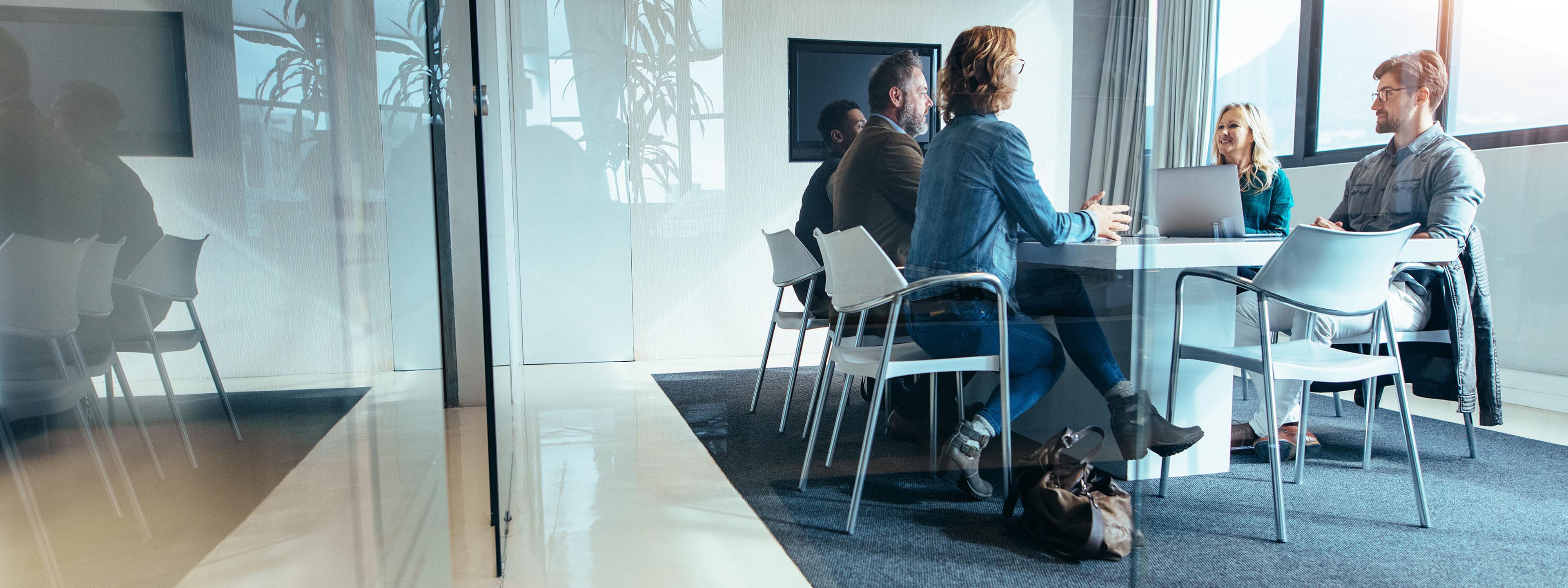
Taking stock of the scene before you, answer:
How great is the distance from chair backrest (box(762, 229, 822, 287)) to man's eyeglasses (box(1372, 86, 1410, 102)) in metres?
1.25

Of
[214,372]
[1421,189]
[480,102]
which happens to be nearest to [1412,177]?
[1421,189]

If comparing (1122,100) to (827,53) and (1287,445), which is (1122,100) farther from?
(1287,445)

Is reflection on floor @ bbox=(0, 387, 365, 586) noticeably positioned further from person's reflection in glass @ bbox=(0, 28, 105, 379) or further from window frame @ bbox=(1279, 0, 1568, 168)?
window frame @ bbox=(1279, 0, 1568, 168)

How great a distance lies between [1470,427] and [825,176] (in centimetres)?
151

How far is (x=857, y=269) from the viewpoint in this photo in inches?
76.0

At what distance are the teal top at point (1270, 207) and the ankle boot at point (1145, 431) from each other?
1.81 feet

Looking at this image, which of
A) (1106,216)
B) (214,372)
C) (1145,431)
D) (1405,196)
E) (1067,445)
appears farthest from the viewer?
(1145,431)

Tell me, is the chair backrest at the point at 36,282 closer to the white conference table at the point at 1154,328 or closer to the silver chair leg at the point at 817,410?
the white conference table at the point at 1154,328

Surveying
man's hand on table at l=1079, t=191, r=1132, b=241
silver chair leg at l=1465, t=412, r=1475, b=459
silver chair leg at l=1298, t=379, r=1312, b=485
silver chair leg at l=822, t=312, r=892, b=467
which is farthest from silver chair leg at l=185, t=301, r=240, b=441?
silver chair leg at l=1298, t=379, r=1312, b=485

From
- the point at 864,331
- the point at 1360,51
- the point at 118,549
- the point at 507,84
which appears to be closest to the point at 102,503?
the point at 118,549

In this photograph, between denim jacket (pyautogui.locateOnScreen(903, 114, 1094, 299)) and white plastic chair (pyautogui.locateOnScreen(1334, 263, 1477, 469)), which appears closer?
white plastic chair (pyautogui.locateOnScreen(1334, 263, 1477, 469))

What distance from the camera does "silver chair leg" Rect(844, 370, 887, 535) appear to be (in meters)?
1.99

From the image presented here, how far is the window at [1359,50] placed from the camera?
1652 millimetres

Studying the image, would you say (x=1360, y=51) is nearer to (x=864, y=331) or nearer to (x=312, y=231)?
(x=864, y=331)
